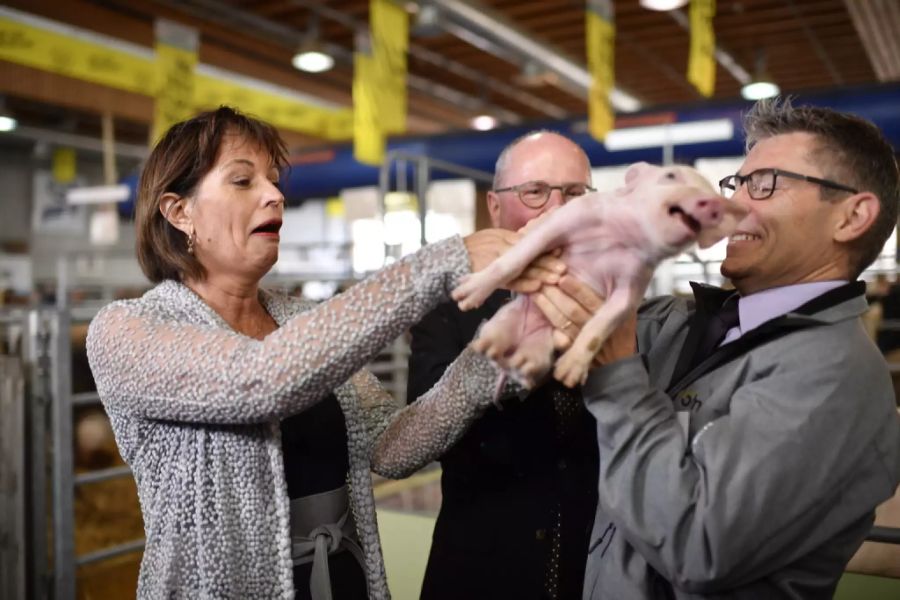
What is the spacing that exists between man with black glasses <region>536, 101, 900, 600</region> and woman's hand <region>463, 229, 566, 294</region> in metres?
0.04

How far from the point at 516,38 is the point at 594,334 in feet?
24.2

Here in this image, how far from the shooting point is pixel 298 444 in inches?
54.6

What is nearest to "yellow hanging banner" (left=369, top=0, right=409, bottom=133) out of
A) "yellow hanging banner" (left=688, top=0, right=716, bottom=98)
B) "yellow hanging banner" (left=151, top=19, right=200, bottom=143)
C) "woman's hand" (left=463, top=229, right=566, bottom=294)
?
"yellow hanging banner" (left=151, top=19, right=200, bottom=143)

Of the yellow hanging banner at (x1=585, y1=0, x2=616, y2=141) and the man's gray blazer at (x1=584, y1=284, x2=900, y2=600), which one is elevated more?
the yellow hanging banner at (x1=585, y1=0, x2=616, y2=141)

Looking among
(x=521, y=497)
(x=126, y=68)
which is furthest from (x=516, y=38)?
(x=521, y=497)

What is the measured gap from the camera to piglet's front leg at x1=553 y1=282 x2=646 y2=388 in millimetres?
960

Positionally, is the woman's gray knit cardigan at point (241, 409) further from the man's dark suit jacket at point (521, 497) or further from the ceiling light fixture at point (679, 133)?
the ceiling light fixture at point (679, 133)

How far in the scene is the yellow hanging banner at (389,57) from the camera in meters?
6.49

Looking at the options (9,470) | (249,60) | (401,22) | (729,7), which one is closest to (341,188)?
(249,60)

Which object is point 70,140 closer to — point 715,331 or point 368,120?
point 368,120

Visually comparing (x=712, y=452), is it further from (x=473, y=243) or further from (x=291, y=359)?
(x=291, y=359)

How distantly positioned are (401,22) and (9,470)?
16.8 ft

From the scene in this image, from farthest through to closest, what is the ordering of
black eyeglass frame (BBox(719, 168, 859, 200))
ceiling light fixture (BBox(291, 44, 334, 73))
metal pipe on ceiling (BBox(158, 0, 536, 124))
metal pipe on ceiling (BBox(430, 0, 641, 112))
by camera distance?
ceiling light fixture (BBox(291, 44, 334, 73)) → metal pipe on ceiling (BBox(158, 0, 536, 124)) → metal pipe on ceiling (BBox(430, 0, 641, 112)) → black eyeglass frame (BBox(719, 168, 859, 200))

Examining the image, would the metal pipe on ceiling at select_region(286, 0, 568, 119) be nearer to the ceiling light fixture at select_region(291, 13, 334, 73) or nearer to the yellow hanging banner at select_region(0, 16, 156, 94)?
the ceiling light fixture at select_region(291, 13, 334, 73)
